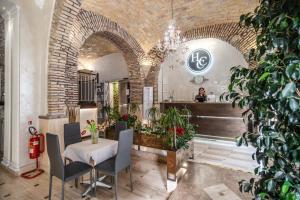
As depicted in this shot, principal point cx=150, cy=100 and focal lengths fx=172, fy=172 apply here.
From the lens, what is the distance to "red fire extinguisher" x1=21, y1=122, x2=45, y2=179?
3293 millimetres

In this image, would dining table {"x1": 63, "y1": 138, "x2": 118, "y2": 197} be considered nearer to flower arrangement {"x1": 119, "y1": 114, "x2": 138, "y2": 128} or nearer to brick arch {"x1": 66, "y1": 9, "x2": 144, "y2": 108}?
flower arrangement {"x1": 119, "y1": 114, "x2": 138, "y2": 128}

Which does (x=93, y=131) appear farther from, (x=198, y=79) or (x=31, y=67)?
(x=198, y=79)

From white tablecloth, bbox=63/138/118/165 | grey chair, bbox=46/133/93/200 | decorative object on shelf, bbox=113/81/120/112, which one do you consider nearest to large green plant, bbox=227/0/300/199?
white tablecloth, bbox=63/138/118/165

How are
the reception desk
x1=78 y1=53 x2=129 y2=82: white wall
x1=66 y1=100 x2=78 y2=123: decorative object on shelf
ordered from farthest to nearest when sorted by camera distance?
1. x1=78 y1=53 x2=129 y2=82: white wall
2. the reception desk
3. x1=66 y1=100 x2=78 y2=123: decorative object on shelf

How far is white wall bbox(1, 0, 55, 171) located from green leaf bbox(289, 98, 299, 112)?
378 cm

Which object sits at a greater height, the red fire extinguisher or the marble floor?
the red fire extinguisher

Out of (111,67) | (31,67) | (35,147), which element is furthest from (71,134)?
(111,67)

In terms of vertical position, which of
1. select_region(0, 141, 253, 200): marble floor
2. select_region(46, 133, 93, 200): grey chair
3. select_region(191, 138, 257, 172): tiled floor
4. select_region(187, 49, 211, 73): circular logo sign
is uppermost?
select_region(187, 49, 211, 73): circular logo sign

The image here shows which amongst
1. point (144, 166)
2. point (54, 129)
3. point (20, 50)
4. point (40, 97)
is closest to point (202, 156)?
point (144, 166)

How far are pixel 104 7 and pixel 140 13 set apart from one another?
988mm

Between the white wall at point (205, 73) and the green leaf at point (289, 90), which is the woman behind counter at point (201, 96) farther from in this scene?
the green leaf at point (289, 90)

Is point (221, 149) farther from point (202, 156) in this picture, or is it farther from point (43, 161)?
point (43, 161)

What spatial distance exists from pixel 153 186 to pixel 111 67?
7.41m

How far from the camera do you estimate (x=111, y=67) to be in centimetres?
922
